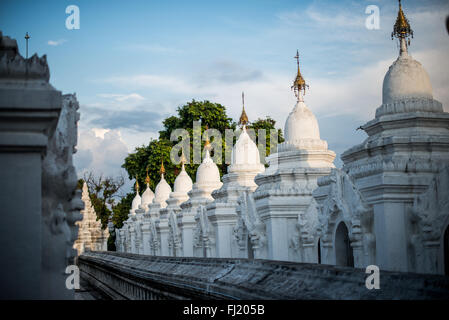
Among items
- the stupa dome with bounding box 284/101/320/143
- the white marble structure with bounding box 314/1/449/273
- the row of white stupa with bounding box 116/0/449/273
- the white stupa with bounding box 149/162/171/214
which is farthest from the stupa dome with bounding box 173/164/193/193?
the white marble structure with bounding box 314/1/449/273

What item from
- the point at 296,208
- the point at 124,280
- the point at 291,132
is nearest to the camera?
the point at 124,280

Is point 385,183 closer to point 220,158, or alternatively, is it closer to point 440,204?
point 440,204

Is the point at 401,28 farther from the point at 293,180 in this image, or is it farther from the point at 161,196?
the point at 161,196

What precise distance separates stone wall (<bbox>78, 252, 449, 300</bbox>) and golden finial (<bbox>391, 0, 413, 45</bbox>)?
872cm

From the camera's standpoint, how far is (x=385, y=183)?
13953mm

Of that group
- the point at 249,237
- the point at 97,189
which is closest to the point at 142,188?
the point at 97,189

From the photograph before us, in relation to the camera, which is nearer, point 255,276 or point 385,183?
point 255,276

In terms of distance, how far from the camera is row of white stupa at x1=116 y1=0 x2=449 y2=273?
13789 mm

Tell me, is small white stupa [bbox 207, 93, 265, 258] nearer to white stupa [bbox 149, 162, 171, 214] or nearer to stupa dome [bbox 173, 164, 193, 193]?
stupa dome [bbox 173, 164, 193, 193]

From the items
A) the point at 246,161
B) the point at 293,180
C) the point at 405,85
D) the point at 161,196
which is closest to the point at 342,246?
the point at 405,85

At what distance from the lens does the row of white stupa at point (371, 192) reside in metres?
13.8

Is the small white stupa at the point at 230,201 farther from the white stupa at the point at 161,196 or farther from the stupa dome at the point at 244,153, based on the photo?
the white stupa at the point at 161,196

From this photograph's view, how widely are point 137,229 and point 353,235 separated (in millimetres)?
35045
